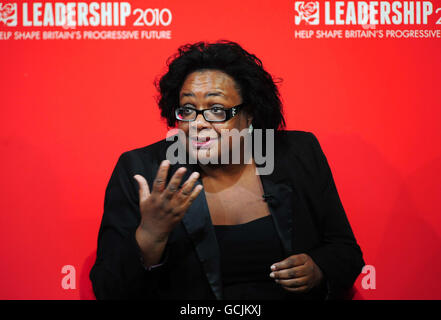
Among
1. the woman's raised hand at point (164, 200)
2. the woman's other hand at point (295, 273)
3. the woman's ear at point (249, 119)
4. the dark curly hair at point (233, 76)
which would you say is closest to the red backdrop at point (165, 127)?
the dark curly hair at point (233, 76)

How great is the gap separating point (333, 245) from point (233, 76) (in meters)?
0.86

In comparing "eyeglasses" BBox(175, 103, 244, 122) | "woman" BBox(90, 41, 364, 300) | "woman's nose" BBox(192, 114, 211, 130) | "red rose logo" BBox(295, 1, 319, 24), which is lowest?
"woman" BBox(90, 41, 364, 300)

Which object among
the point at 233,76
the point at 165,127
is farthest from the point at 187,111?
the point at 165,127

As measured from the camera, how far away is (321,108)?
2.14m

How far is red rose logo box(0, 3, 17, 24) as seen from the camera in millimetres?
2039

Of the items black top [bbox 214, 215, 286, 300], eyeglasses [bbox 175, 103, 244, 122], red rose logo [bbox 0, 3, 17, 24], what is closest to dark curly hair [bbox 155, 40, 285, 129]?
eyeglasses [bbox 175, 103, 244, 122]

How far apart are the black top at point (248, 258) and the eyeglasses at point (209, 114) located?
45 cm

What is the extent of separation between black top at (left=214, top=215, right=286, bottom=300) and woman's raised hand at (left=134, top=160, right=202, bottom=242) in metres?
0.34

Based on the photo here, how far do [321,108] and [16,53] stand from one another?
151 centimetres

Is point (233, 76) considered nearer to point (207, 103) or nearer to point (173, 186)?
point (207, 103)

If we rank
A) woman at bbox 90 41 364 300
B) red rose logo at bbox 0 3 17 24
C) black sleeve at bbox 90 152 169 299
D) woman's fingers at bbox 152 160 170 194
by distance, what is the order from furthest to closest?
red rose logo at bbox 0 3 17 24 → woman at bbox 90 41 364 300 → black sleeve at bbox 90 152 169 299 → woman's fingers at bbox 152 160 170 194

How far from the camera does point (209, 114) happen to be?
1.77 m

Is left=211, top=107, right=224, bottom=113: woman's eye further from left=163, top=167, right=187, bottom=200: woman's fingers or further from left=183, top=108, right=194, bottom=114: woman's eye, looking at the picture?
left=163, top=167, right=187, bottom=200: woman's fingers

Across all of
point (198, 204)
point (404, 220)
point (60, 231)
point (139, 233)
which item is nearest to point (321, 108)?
point (404, 220)
